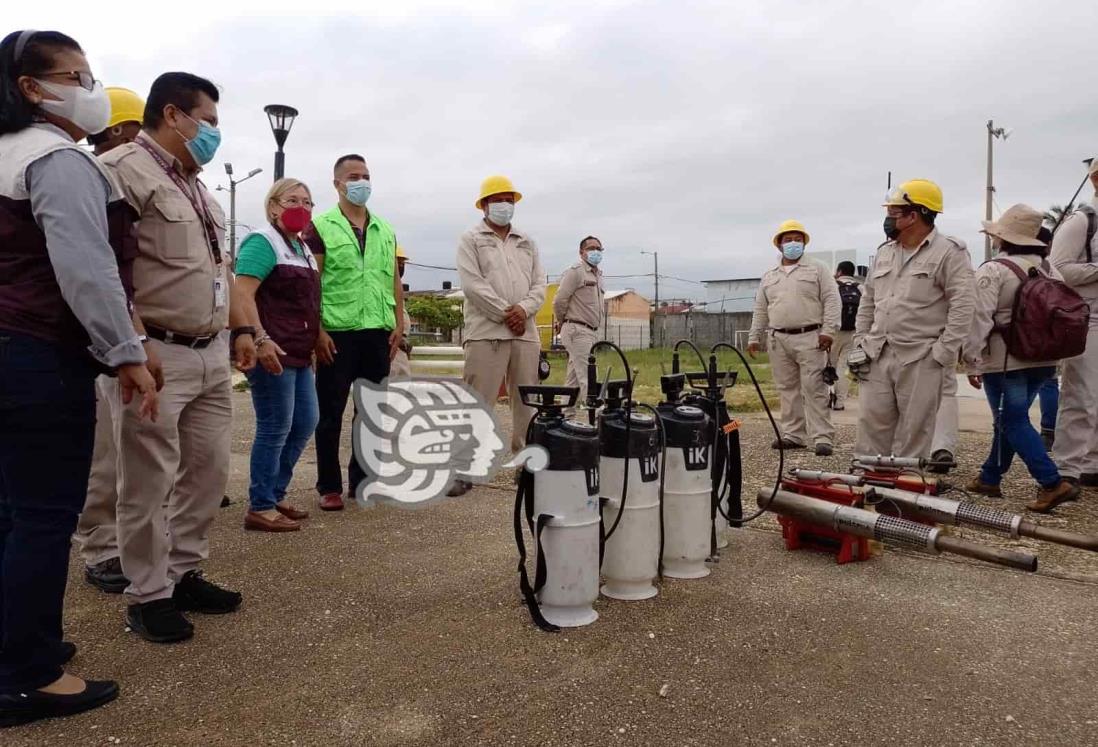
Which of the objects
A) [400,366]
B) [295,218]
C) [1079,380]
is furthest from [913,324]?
[400,366]

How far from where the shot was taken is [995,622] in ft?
9.52

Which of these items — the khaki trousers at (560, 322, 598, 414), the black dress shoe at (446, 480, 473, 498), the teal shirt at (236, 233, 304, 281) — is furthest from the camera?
the khaki trousers at (560, 322, 598, 414)

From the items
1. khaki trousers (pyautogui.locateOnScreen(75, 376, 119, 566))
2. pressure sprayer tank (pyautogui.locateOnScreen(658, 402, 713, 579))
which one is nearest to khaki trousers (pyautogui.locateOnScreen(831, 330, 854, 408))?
pressure sprayer tank (pyautogui.locateOnScreen(658, 402, 713, 579))

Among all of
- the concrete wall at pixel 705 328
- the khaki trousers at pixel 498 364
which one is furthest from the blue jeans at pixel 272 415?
the concrete wall at pixel 705 328

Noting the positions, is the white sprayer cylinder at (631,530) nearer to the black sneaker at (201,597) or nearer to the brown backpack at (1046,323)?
the black sneaker at (201,597)

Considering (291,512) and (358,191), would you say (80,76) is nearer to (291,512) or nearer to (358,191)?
(358,191)

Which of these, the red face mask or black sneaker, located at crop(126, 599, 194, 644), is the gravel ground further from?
the red face mask

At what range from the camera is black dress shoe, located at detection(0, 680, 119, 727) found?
7.08 feet

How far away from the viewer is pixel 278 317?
408cm

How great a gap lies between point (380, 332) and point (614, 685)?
2.91 m

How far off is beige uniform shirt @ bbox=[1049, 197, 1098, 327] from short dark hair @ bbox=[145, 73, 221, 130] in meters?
5.37

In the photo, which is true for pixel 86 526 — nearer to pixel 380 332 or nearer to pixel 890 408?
pixel 380 332

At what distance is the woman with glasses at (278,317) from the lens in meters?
4.01

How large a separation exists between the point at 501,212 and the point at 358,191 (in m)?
1.10
